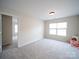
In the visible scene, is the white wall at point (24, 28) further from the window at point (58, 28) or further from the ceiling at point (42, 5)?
the window at point (58, 28)

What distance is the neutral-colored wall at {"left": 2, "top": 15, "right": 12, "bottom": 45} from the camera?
4129 millimetres

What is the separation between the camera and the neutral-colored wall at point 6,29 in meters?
4.13

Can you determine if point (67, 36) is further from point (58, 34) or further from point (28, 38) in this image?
point (28, 38)

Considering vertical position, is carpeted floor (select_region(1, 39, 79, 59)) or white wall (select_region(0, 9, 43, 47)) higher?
white wall (select_region(0, 9, 43, 47))

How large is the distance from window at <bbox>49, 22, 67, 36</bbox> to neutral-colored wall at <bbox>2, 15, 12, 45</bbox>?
4043 millimetres

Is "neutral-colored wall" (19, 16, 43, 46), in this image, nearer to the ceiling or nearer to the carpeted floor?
the carpeted floor

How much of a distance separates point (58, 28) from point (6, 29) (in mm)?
4655

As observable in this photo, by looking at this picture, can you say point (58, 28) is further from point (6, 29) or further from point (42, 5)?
point (6, 29)

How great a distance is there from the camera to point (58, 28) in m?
5.74

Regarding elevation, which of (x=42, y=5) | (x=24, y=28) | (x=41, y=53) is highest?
(x=42, y=5)

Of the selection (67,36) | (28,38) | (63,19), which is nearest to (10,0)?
(28,38)

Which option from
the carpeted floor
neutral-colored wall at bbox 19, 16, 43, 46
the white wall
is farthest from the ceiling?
the carpeted floor

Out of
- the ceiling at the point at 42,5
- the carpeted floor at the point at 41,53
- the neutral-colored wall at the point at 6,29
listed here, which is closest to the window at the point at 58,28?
the carpeted floor at the point at 41,53

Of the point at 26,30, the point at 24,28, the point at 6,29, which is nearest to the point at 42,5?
the point at 24,28
